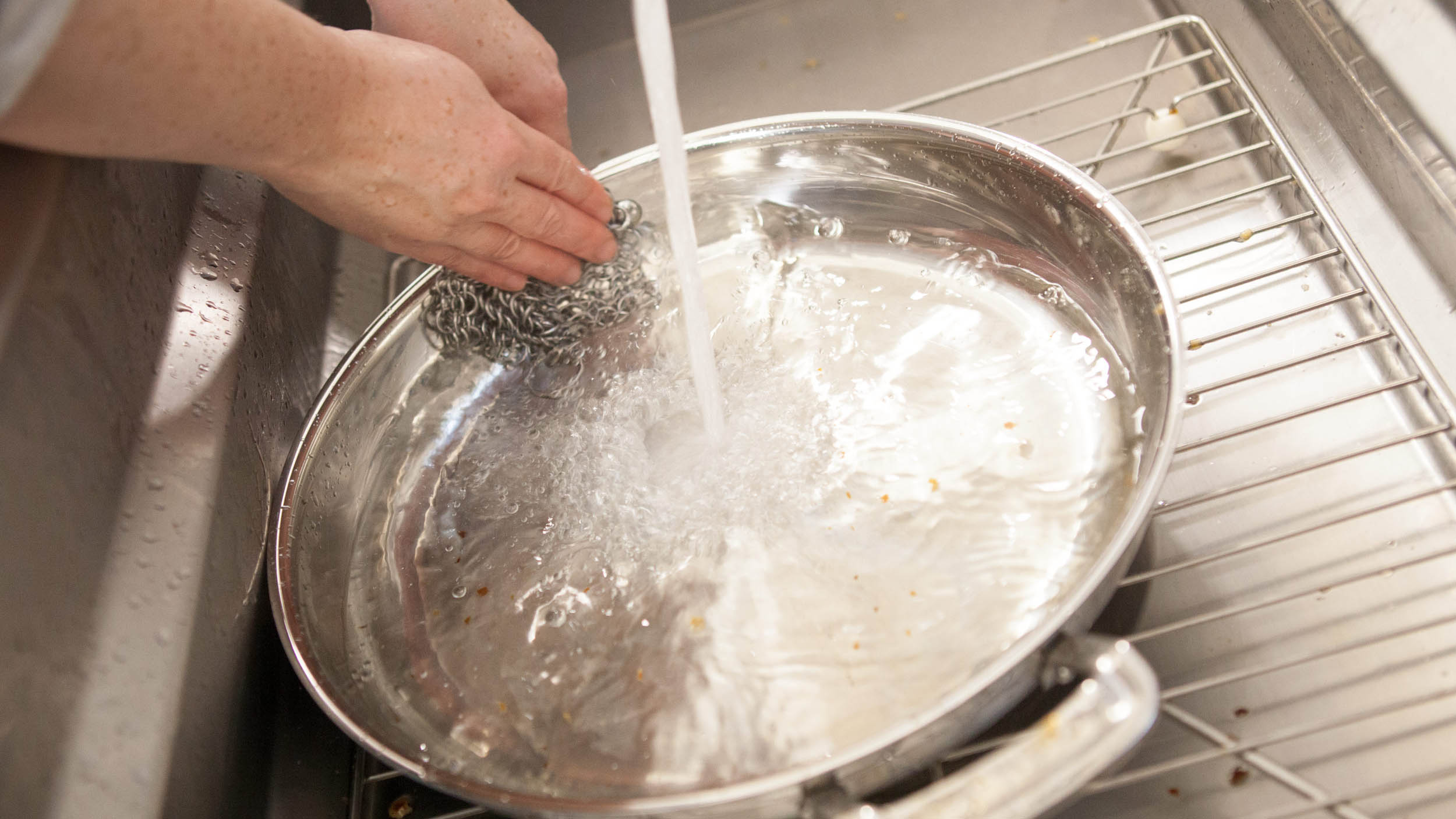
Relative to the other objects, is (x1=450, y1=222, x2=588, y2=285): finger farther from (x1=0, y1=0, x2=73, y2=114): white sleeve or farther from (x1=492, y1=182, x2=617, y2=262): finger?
(x1=0, y1=0, x2=73, y2=114): white sleeve

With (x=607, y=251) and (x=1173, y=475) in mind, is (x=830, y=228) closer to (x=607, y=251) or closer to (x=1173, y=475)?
(x=607, y=251)

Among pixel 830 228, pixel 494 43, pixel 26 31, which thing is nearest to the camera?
pixel 26 31

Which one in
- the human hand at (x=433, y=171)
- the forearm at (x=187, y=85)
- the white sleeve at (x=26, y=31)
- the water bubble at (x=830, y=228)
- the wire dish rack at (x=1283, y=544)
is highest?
the water bubble at (x=830, y=228)

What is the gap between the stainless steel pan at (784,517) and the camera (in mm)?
374

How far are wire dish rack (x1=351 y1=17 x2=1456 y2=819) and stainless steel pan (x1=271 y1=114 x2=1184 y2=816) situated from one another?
0.04 metres

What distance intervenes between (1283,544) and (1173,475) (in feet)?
0.21

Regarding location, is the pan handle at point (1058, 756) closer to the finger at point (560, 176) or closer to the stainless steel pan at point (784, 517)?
the stainless steel pan at point (784, 517)

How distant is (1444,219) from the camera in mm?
474

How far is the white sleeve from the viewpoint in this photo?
300 millimetres

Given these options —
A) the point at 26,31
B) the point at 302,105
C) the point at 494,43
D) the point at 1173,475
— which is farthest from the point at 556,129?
the point at 1173,475

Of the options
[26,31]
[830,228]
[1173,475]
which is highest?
[830,228]

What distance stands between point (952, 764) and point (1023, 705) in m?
0.05

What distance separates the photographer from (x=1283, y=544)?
478 mm

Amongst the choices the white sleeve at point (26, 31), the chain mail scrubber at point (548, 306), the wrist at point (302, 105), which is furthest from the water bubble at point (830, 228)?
the white sleeve at point (26, 31)
